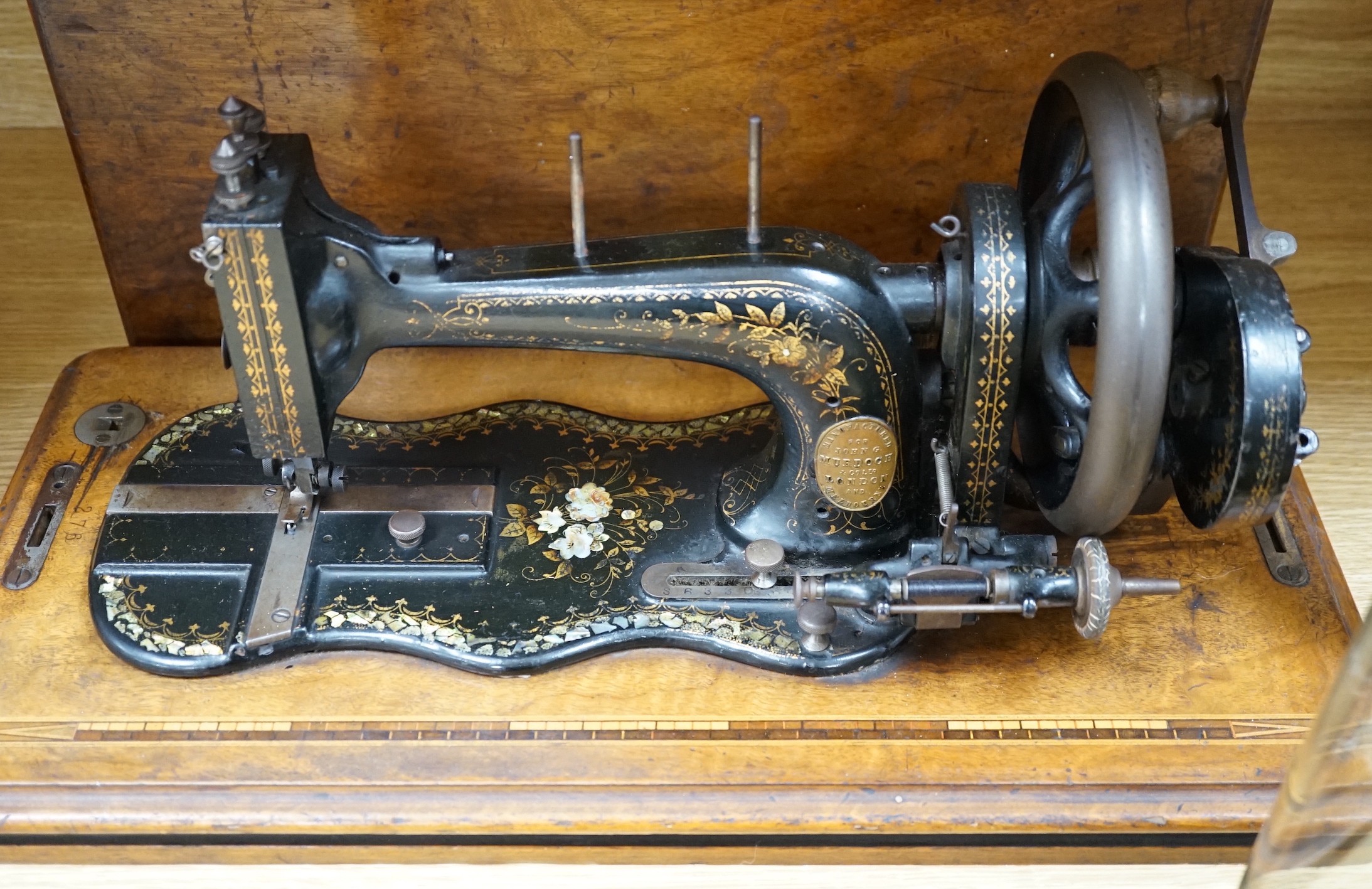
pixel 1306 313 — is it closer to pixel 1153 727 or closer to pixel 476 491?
pixel 1153 727

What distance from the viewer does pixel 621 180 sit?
6.36 ft

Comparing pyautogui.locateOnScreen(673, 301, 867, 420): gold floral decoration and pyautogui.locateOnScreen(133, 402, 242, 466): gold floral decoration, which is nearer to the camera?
pyautogui.locateOnScreen(673, 301, 867, 420): gold floral decoration

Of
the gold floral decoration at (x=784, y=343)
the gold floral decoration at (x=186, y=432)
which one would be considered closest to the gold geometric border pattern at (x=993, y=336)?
the gold floral decoration at (x=784, y=343)

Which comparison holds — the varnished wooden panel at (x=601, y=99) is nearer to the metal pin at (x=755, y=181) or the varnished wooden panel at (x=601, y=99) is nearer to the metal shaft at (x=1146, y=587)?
the metal pin at (x=755, y=181)

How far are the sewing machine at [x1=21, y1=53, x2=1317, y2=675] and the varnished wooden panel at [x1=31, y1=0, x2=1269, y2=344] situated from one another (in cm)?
23

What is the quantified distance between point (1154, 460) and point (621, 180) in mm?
770

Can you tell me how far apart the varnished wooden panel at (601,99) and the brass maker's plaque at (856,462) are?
0.49 meters

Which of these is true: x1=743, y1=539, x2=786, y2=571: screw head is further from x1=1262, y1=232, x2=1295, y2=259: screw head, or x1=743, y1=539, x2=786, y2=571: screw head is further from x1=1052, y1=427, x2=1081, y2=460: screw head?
x1=1262, y1=232, x2=1295, y2=259: screw head

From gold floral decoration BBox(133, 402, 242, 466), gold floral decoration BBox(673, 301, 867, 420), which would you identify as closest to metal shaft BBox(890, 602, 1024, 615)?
gold floral decoration BBox(673, 301, 867, 420)

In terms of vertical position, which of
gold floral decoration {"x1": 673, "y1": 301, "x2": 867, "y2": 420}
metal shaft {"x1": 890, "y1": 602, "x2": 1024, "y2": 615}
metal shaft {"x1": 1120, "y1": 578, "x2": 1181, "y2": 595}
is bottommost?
metal shaft {"x1": 890, "y1": 602, "x2": 1024, "y2": 615}

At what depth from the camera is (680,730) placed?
60.2 inches

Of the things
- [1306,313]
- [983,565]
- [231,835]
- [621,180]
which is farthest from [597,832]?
[1306,313]

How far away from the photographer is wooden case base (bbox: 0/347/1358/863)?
148cm

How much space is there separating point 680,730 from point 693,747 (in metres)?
0.02
